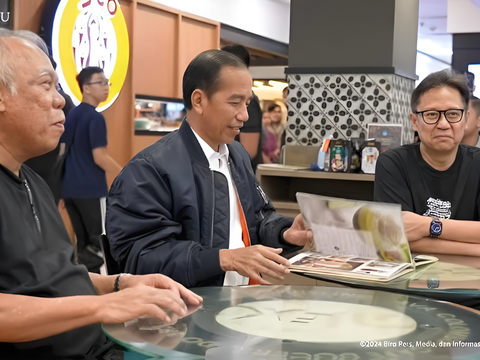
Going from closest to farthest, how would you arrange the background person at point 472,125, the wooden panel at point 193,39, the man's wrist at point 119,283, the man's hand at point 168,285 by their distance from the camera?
1. the man's hand at point 168,285
2. the man's wrist at point 119,283
3. the background person at point 472,125
4. the wooden panel at point 193,39

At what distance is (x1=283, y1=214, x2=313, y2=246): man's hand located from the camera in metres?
2.19

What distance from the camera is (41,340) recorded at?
4.53 feet

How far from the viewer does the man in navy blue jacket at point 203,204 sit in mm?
1870

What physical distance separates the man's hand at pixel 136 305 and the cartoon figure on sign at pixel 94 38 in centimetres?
442

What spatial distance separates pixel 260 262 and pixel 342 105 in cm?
319

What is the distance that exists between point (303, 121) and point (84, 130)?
1.78m

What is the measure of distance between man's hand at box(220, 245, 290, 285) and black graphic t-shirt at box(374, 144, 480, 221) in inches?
43.1

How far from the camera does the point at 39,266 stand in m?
1.45

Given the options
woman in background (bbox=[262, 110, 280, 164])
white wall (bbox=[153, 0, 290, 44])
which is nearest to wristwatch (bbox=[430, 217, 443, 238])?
woman in background (bbox=[262, 110, 280, 164])

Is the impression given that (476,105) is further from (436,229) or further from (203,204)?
(203,204)

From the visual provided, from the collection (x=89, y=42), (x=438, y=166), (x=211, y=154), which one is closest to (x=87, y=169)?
(x=89, y=42)

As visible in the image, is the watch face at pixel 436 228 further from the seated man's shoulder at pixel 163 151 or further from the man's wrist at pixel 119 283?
the man's wrist at pixel 119 283

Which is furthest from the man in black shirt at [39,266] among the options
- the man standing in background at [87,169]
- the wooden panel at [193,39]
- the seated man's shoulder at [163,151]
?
the wooden panel at [193,39]

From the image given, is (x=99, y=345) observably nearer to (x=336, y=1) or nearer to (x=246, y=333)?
(x=246, y=333)
